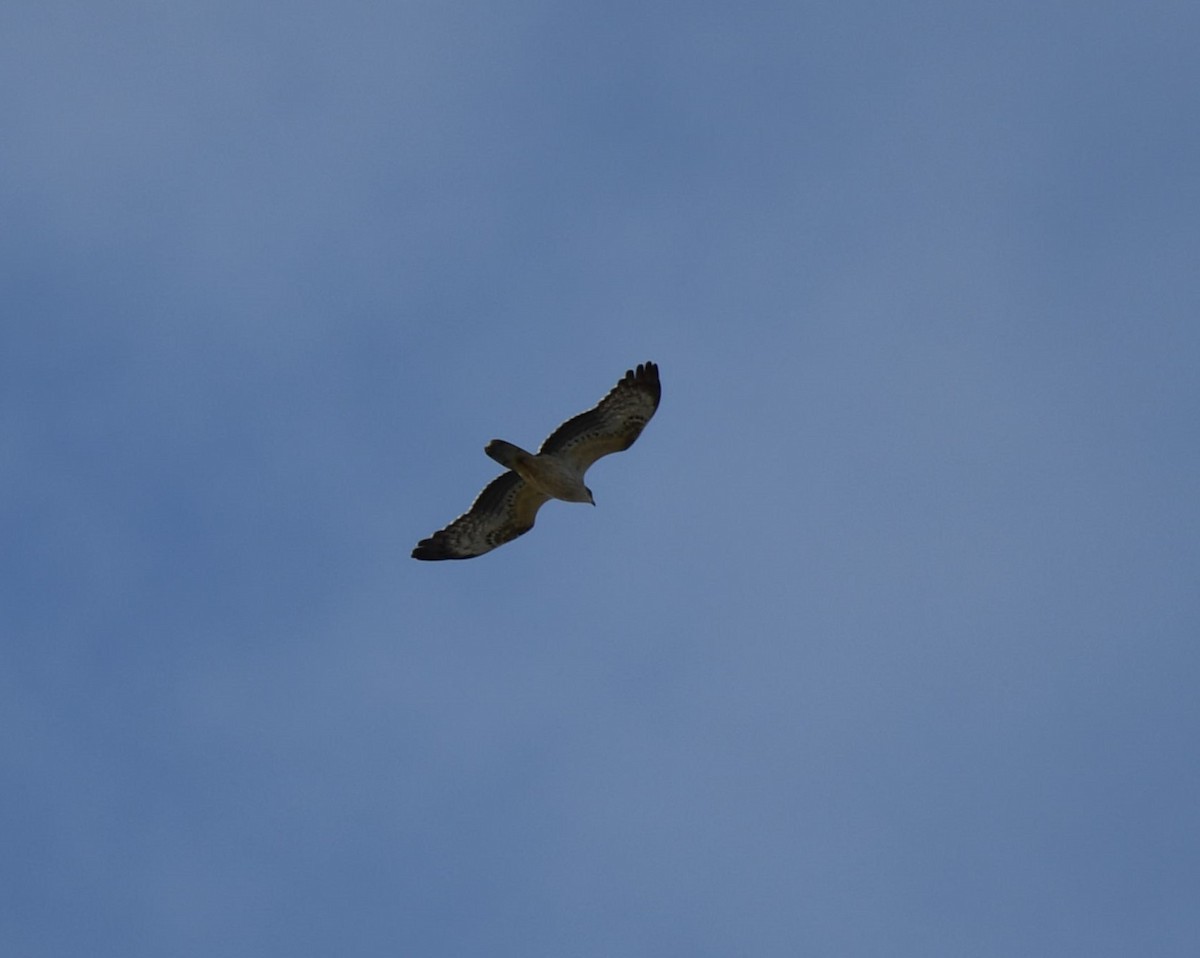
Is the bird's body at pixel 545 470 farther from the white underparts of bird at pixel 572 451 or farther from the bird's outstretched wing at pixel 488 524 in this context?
the bird's outstretched wing at pixel 488 524

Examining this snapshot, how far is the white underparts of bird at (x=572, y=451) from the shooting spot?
23.4m

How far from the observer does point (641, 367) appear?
77.5 feet

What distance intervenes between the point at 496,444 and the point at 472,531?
1838 mm

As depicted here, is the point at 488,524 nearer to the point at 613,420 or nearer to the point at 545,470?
the point at 545,470

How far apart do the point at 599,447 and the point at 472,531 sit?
7.26ft

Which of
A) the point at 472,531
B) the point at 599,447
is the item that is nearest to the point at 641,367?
the point at 599,447

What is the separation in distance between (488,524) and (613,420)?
2.35m

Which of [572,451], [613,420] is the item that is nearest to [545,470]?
[572,451]

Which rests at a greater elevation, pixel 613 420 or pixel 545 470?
pixel 613 420

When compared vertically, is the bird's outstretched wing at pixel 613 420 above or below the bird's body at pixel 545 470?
above

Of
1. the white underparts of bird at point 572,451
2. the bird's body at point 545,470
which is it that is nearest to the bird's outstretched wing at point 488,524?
the white underparts of bird at point 572,451

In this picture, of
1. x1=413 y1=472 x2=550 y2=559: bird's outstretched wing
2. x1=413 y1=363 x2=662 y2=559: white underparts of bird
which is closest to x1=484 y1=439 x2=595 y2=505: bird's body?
x1=413 y1=363 x2=662 y2=559: white underparts of bird

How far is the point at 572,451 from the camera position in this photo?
23703mm

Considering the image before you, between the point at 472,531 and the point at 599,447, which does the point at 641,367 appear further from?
the point at 472,531
